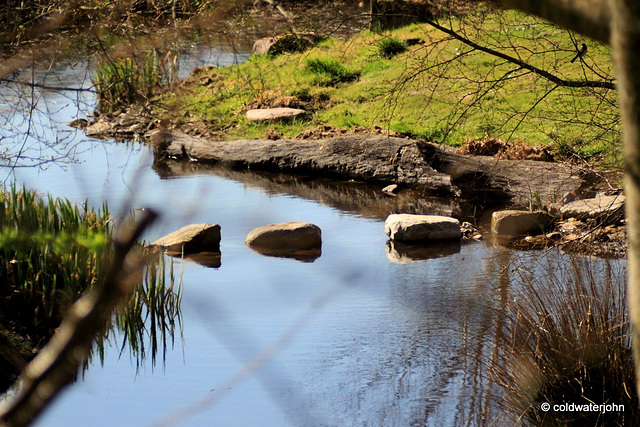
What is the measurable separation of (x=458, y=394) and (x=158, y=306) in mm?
2333

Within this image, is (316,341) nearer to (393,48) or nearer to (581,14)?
(581,14)

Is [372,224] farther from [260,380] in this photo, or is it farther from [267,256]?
[260,380]

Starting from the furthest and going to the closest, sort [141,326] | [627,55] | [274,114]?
[274,114] < [141,326] < [627,55]

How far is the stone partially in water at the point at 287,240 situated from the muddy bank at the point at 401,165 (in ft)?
4.01

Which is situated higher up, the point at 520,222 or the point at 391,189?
the point at 391,189

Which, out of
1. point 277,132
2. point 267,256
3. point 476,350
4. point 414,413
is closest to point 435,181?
point 267,256

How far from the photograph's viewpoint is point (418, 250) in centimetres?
836

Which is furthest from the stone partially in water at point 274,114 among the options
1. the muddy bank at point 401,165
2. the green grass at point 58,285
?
the green grass at point 58,285

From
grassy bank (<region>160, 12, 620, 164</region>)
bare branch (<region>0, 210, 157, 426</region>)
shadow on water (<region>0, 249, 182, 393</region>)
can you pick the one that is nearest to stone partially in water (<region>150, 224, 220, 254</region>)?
shadow on water (<region>0, 249, 182, 393</region>)

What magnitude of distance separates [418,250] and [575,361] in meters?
4.44

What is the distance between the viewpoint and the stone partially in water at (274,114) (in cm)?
1416

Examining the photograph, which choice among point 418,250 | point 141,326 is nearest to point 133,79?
point 141,326

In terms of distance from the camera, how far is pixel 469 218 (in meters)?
9.41

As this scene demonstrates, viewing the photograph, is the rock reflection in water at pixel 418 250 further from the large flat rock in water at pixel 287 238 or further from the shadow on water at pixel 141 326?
the shadow on water at pixel 141 326
